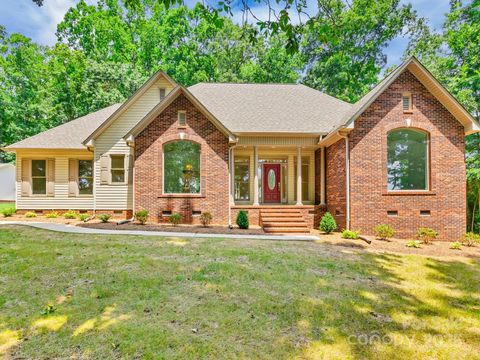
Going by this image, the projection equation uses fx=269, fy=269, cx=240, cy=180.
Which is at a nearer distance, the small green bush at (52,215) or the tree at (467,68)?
the small green bush at (52,215)

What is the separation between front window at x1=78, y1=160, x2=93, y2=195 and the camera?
14078mm

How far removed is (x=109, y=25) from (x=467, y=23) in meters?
28.6

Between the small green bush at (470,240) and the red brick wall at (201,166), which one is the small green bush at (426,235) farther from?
the red brick wall at (201,166)

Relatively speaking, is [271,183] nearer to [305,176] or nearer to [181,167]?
[305,176]

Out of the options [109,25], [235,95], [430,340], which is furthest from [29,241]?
[109,25]

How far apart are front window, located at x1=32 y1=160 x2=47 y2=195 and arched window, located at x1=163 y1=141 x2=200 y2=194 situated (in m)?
7.55

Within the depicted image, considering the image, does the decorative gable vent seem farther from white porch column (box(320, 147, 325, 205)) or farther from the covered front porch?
the covered front porch

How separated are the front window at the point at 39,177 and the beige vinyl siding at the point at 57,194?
31 cm

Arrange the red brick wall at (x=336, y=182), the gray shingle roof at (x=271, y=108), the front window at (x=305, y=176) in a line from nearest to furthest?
the red brick wall at (x=336, y=182)
the gray shingle roof at (x=271, y=108)
the front window at (x=305, y=176)

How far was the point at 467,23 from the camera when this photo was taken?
15406 mm

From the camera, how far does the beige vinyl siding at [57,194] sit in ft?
45.4

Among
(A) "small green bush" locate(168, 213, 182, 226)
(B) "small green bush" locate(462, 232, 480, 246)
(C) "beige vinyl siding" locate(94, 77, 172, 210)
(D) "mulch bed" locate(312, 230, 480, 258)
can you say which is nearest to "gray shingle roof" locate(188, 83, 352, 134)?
(C) "beige vinyl siding" locate(94, 77, 172, 210)

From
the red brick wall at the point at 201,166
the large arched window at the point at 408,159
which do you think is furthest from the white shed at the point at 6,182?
the large arched window at the point at 408,159

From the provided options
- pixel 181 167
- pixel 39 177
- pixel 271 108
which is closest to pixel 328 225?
pixel 181 167
